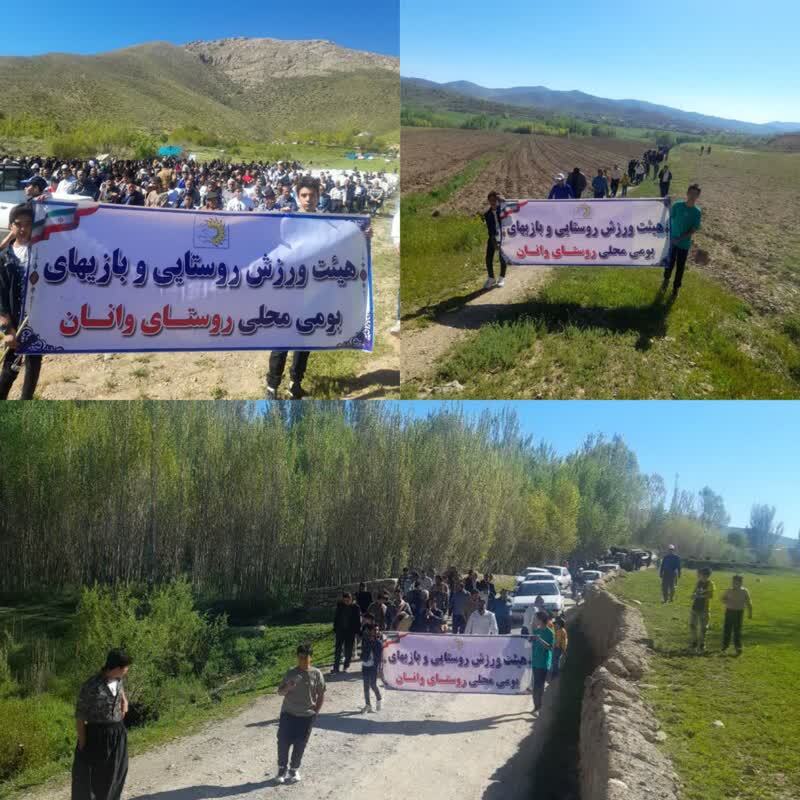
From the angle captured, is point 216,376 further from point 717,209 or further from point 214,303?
point 717,209

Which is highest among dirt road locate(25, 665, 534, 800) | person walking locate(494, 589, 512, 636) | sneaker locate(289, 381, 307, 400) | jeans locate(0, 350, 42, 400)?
jeans locate(0, 350, 42, 400)

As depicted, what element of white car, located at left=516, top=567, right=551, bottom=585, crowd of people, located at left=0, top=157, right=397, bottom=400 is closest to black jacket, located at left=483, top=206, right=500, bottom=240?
crowd of people, located at left=0, top=157, right=397, bottom=400

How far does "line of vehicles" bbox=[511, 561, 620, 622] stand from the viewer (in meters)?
10.4

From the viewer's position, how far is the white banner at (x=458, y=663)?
6.90 metres

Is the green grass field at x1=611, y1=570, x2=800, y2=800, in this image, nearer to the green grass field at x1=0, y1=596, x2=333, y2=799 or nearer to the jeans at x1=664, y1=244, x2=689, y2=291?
the jeans at x1=664, y1=244, x2=689, y2=291

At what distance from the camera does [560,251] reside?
7.60m

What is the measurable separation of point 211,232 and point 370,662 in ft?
12.5

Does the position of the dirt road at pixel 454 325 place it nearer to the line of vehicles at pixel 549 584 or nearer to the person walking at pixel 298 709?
the person walking at pixel 298 709

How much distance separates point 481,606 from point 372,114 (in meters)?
5.55

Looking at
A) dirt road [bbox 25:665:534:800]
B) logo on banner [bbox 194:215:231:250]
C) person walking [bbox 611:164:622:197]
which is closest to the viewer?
dirt road [bbox 25:665:534:800]

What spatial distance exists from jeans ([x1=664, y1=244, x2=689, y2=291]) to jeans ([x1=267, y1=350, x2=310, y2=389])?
11.3 feet

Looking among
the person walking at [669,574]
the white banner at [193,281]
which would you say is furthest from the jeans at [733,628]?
the white banner at [193,281]

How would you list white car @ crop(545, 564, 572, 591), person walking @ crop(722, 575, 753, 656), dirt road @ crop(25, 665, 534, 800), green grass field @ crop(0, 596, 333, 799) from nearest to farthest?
dirt road @ crop(25, 665, 534, 800) → green grass field @ crop(0, 596, 333, 799) → person walking @ crop(722, 575, 753, 656) → white car @ crop(545, 564, 572, 591)

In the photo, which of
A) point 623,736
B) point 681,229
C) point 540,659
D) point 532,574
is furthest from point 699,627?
point 532,574
